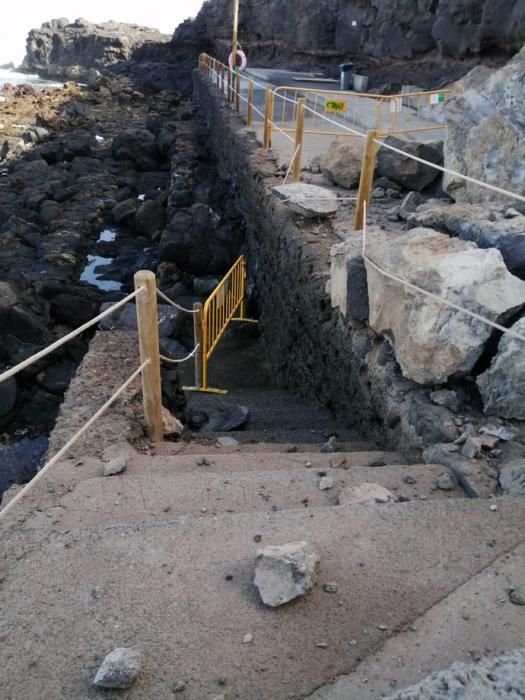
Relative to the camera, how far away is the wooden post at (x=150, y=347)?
344 cm

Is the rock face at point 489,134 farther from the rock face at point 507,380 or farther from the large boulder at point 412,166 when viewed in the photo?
the rock face at point 507,380

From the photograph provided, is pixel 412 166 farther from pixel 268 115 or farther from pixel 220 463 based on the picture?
pixel 220 463

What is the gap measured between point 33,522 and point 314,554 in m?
1.39

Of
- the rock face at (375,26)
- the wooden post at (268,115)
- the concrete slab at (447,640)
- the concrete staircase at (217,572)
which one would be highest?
the rock face at (375,26)

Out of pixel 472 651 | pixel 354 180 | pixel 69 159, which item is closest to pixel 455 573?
pixel 472 651

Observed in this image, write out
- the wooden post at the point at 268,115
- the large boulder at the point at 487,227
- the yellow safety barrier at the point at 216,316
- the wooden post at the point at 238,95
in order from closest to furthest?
the large boulder at the point at 487,227, the yellow safety barrier at the point at 216,316, the wooden post at the point at 268,115, the wooden post at the point at 238,95

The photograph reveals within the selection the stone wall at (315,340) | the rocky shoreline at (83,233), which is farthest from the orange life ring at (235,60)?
the stone wall at (315,340)

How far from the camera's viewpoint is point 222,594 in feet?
7.32

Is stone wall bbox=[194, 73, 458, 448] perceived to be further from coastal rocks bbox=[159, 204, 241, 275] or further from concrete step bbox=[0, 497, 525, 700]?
concrete step bbox=[0, 497, 525, 700]

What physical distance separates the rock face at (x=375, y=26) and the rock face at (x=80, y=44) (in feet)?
53.4

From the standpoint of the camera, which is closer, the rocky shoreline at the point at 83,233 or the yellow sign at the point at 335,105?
the rocky shoreline at the point at 83,233

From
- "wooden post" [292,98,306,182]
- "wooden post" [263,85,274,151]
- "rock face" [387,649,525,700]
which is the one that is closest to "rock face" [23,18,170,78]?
"wooden post" [263,85,274,151]

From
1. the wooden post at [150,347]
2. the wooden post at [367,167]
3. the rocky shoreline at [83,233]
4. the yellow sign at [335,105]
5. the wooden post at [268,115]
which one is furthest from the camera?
the wooden post at [268,115]

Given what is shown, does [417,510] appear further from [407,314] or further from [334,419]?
[334,419]
